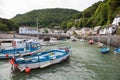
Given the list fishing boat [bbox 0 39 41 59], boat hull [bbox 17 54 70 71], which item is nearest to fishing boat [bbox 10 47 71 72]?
boat hull [bbox 17 54 70 71]

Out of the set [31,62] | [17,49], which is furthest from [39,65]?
[17,49]

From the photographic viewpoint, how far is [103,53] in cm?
3900

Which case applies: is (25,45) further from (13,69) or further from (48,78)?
(48,78)

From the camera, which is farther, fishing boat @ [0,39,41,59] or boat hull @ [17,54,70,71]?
fishing boat @ [0,39,41,59]

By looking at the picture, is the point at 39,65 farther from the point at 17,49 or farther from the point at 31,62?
the point at 17,49

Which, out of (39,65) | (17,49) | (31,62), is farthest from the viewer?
(17,49)

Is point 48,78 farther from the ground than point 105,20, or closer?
closer

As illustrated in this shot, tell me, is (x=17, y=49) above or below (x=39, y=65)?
above

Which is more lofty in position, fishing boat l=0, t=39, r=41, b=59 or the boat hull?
fishing boat l=0, t=39, r=41, b=59

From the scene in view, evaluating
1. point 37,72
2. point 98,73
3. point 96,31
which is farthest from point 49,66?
point 96,31

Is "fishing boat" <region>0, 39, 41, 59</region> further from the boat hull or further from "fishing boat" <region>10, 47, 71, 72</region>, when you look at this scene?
the boat hull

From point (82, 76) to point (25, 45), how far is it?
19179 millimetres

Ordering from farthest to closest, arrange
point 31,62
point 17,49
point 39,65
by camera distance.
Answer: point 17,49
point 39,65
point 31,62

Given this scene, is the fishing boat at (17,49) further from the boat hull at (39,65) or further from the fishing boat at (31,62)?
the boat hull at (39,65)
